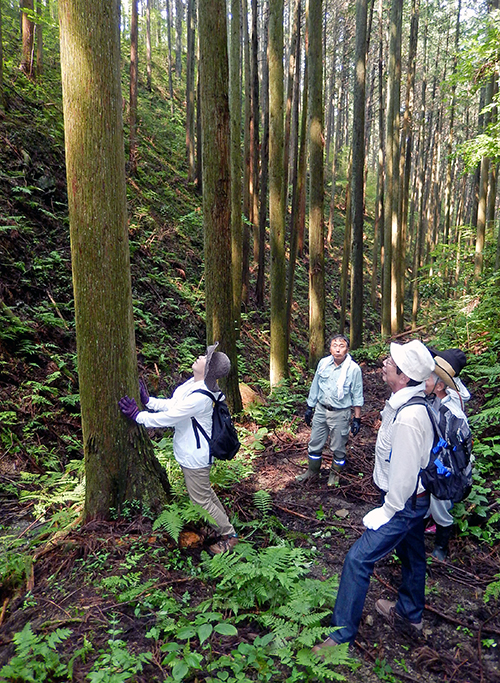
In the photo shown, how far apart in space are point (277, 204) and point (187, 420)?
22.3ft

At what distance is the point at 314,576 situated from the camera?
13.0 ft

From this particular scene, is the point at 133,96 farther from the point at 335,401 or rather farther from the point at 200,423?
the point at 200,423

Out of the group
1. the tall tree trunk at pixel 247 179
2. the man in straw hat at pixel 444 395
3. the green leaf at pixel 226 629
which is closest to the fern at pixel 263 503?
the man in straw hat at pixel 444 395

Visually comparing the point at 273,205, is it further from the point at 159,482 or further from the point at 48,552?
the point at 48,552

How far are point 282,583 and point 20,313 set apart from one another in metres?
5.96

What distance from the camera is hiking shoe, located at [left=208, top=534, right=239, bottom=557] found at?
13.0 ft

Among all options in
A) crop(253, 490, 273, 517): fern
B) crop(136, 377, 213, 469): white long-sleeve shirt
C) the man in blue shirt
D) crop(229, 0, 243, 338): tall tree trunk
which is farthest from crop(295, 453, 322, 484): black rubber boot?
crop(229, 0, 243, 338): tall tree trunk

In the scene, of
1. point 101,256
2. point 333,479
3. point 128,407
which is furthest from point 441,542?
point 101,256

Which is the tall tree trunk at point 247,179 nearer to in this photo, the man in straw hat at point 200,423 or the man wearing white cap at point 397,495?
the man in straw hat at point 200,423

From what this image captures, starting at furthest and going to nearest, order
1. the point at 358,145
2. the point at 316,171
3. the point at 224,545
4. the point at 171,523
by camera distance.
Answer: the point at 358,145 → the point at 316,171 → the point at 224,545 → the point at 171,523

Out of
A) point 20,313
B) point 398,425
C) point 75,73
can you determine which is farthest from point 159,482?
point 20,313

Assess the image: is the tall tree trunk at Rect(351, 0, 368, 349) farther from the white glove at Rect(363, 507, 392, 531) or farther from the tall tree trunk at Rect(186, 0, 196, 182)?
the white glove at Rect(363, 507, 392, 531)

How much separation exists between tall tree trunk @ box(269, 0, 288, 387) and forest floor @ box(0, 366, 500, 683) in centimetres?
490

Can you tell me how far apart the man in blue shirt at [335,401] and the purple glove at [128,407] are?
258cm
